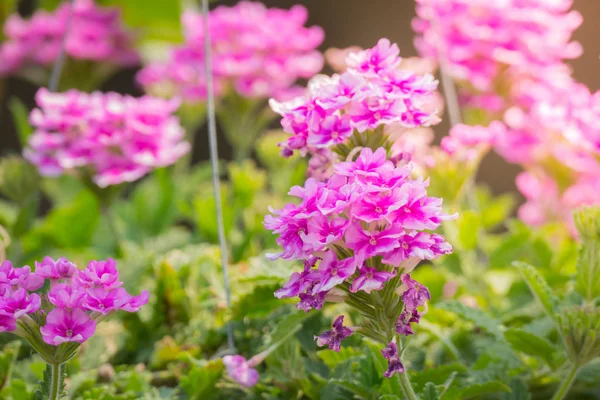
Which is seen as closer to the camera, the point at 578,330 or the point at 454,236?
the point at 578,330

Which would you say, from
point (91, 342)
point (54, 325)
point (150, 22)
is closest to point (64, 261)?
point (54, 325)

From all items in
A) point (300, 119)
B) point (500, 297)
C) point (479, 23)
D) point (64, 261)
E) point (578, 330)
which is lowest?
point (500, 297)

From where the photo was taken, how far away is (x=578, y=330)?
2.59 ft

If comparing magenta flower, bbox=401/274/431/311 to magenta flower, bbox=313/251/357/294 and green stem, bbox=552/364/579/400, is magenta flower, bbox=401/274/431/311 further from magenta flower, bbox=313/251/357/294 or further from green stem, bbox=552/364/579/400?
green stem, bbox=552/364/579/400

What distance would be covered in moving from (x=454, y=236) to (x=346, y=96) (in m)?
0.59

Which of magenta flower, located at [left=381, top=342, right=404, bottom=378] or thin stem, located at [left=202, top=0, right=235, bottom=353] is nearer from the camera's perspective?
magenta flower, located at [left=381, top=342, right=404, bottom=378]

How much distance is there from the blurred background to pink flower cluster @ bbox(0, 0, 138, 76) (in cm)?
117

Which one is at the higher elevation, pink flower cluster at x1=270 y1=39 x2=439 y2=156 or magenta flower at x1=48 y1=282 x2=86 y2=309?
pink flower cluster at x1=270 y1=39 x2=439 y2=156

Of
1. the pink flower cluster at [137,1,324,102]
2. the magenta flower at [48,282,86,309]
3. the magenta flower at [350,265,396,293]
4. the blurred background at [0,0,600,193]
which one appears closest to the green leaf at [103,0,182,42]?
the pink flower cluster at [137,1,324,102]

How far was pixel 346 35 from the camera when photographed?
357cm

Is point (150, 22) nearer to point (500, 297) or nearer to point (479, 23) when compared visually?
point (479, 23)

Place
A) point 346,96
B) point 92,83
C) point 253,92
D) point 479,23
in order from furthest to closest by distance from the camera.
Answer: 1. point 92,83
2. point 253,92
3. point 479,23
4. point 346,96

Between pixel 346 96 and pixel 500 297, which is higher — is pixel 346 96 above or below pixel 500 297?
Result: above

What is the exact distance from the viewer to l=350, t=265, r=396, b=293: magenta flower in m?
0.62
